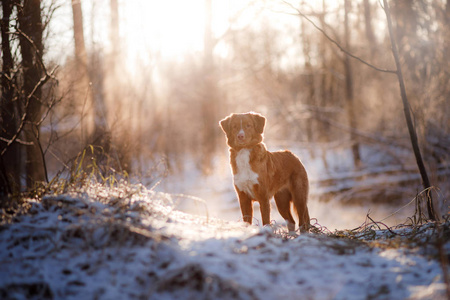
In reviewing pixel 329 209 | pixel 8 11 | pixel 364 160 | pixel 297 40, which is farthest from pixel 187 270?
pixel 297 40

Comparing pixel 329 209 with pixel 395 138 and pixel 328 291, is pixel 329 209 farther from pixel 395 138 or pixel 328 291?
pixel 328 291

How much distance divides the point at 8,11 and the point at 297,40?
19.4m

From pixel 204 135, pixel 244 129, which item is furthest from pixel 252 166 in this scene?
pixel 204 135

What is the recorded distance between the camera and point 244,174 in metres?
4.77

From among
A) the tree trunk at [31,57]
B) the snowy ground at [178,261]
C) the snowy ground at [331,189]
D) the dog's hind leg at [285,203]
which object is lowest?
the snowy ground at [331,189]

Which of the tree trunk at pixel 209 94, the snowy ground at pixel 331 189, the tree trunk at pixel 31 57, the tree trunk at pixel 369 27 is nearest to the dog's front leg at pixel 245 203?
the tree trunk at pixel 31 57

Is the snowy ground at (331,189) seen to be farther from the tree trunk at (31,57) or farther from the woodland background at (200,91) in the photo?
the tree trunk at (31,57)

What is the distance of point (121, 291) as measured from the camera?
2258 mm

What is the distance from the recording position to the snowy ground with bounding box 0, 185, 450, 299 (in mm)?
2268

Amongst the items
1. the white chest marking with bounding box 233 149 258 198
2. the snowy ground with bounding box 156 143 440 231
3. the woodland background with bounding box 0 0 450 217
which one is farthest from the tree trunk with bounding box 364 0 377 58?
the white chest marking with bounding box 233 149 258 198

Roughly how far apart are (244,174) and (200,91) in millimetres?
14274

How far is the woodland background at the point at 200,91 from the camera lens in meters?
5.45

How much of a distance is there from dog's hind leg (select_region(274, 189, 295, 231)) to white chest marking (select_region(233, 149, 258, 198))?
0.97 meters

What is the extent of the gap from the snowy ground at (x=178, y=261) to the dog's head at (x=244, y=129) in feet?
5.78
